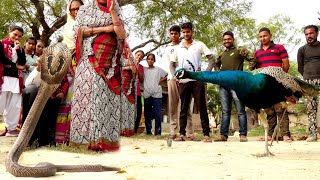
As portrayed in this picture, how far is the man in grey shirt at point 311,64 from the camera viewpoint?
23.1 ft

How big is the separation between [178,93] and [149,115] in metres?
1.68

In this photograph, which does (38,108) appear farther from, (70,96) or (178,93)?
(178,93)

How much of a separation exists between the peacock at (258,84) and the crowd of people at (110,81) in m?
0.28

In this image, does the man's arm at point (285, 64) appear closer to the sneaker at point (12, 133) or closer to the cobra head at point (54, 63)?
the cobra head at point (54, 63)

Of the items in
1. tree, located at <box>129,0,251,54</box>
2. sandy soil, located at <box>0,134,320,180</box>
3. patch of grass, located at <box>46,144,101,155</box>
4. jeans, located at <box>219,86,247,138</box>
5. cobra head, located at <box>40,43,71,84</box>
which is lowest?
sandy soil, located at <box>0,134,320,180</box>

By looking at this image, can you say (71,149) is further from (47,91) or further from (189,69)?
(189,69)

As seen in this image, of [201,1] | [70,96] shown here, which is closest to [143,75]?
[70,96]

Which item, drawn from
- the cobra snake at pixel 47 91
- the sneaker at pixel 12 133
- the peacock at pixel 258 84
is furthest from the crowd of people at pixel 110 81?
the cobra snake at pixel 47 91

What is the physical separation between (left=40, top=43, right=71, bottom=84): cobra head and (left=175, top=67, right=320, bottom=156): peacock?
1.77 meters

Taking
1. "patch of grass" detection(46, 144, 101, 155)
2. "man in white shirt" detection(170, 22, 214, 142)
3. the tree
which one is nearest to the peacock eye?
"patch of grass" detection(46, 144, 101, 155)

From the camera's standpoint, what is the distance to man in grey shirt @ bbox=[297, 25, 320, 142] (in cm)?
703

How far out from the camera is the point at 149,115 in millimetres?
8641

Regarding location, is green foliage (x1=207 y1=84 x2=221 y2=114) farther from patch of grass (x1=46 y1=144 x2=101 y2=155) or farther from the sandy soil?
patch of grass (x1=46 y1=144 x2=101 y2=155)

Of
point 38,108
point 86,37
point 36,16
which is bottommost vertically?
point 38,108
